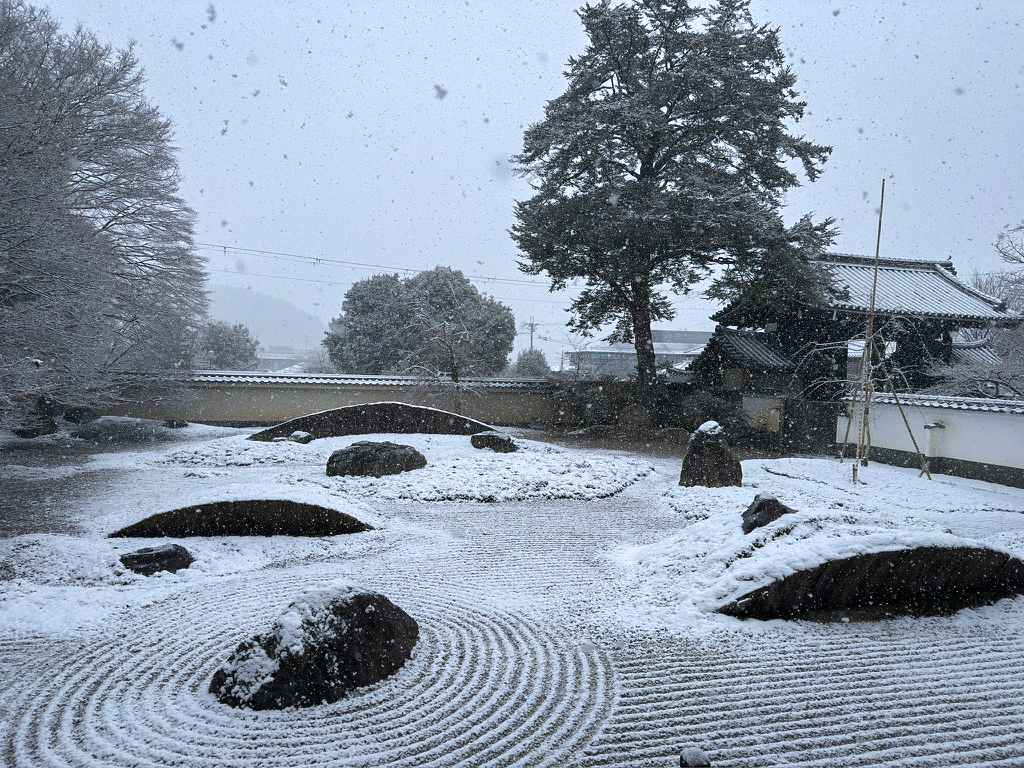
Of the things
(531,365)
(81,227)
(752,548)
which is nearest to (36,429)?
(81,227)

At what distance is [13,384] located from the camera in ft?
27.5

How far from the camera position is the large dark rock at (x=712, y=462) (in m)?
9.20

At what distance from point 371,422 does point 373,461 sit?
155 inches

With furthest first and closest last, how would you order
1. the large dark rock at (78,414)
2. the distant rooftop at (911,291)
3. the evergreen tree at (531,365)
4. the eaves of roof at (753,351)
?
the evergreen tree at (531,365) < the eaves of roof at (753,351) < the distant rooftop at (911,291) < the large dark rock at (78,414)

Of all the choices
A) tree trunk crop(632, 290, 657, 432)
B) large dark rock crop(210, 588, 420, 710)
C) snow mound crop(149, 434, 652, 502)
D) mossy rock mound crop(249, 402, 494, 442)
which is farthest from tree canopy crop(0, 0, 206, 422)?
tree trunk crop(632, 290, 657, 432)

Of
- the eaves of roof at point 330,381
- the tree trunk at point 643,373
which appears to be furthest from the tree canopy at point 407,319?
the tree trunk at point 643,373

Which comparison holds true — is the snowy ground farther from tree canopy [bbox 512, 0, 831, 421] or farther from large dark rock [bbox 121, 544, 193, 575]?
tree canopy [bbox 512, 0, 831, 421]

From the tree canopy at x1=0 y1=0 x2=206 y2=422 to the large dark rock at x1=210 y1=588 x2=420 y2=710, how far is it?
656 centimetres

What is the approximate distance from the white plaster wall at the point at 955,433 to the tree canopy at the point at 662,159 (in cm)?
503

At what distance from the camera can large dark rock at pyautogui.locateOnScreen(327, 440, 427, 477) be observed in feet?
32.5

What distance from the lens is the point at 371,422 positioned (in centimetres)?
1379

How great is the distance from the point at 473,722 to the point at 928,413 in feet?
39.9

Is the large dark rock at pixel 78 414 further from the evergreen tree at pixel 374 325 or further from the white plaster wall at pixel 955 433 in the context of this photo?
the white plaster wall at pixel 955 433

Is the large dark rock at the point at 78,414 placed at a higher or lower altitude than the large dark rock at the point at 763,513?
lower
